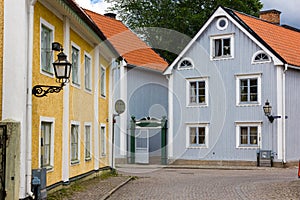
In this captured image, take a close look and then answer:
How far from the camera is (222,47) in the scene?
32125 millimetres

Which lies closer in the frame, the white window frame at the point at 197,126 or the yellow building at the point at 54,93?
the yellow building at the point at 54,93

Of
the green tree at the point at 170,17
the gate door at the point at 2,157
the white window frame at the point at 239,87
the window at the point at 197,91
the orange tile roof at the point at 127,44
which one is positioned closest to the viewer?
the gate door at the point at 2,157

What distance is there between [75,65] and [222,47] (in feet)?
52.9

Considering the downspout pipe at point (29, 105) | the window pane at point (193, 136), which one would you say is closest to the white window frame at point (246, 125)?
the window pane at point (193, 136)

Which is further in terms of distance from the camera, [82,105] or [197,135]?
[197,135]

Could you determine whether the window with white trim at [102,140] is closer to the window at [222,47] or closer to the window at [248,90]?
the window at [248,90]

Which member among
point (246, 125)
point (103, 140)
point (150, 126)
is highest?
point (246, 125)

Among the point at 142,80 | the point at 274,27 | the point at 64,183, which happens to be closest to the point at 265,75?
the point at 274,27

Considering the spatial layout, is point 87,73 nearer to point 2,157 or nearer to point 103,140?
point 103,140

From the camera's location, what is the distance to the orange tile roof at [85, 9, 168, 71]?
3538 centimetres

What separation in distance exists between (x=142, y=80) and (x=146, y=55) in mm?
2999

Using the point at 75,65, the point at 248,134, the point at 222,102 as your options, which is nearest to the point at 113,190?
the point at 75,65

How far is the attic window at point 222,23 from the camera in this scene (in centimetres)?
3178

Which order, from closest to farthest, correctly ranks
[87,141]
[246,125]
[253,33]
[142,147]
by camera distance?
[87,141] < [253,33] < [246,125] < [142,147]
